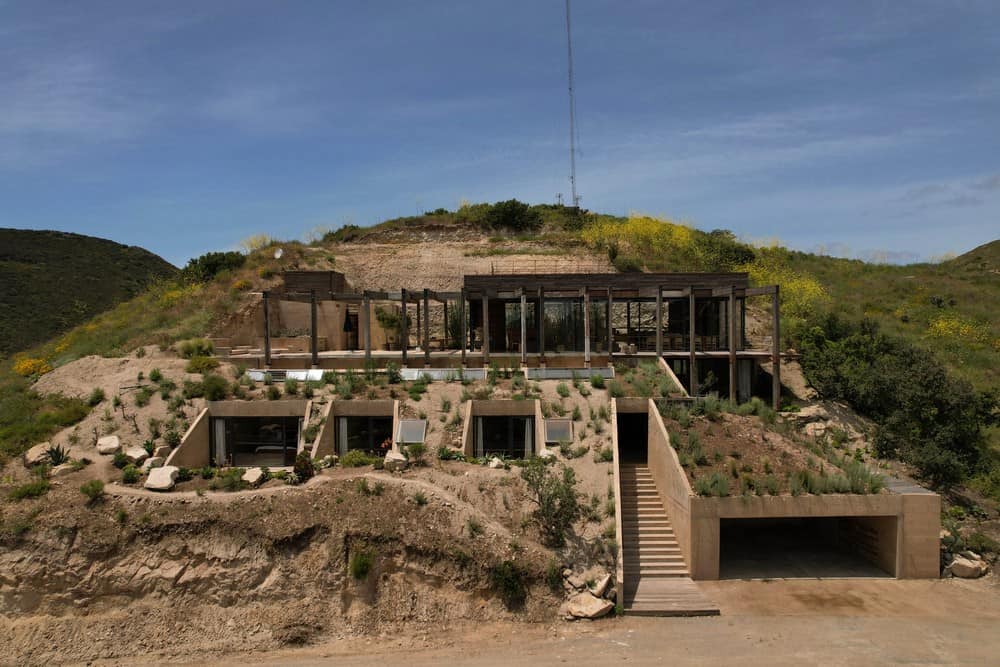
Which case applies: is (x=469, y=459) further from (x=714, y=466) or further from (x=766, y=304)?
(x=766, y=304)

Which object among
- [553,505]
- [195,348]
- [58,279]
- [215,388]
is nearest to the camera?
[553,505]

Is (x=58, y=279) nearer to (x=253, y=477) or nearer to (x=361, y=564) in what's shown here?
(x=253, y=477)

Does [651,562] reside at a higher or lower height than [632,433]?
lower

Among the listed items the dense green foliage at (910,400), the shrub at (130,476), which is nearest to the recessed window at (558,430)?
the dense green foliage at (910,400)

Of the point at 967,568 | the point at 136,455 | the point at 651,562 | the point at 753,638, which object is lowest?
the point at 753,638

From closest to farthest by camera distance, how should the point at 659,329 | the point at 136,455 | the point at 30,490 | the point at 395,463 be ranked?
the point at 30,490 < the point at 395,463 < the point at 136,455 < the point at 659,329

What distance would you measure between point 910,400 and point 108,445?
971 inches

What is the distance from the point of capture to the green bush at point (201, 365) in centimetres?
2288

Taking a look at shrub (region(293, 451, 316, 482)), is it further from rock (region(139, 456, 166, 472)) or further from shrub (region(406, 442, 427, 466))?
rock (region(139, 456, 166, 472))

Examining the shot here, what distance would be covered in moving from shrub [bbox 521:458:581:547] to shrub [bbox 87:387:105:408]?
48.2ft

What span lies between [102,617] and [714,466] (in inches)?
591

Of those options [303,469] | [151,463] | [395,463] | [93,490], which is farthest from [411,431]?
[93,490]

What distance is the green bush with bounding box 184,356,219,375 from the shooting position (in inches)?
901

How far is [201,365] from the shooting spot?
23.0m
